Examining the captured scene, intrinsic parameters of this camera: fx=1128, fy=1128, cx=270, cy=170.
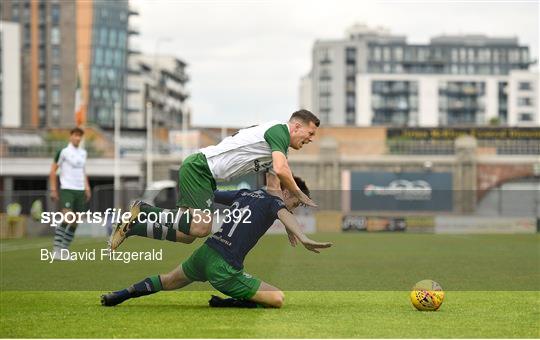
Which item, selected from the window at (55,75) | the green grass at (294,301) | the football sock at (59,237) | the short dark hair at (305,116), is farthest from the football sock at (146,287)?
the window at (55,75)

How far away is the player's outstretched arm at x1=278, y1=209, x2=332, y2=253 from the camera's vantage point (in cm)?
1027

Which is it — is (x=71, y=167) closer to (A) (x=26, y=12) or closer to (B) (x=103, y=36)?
(B) (x=103, y=36)

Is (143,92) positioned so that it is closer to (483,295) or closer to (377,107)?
(377,107)

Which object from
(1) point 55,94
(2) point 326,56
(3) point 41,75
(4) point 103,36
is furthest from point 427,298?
(2) point 326,56

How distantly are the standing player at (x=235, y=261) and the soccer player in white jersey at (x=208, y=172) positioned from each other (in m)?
0.21

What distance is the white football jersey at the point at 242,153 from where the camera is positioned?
10758 mm

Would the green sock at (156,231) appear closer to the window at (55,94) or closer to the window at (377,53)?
the window at (55,94)

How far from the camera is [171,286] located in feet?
37.0

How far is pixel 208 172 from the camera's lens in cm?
1103

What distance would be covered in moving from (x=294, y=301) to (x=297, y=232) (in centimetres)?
203

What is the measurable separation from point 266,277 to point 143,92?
136971 millimetres

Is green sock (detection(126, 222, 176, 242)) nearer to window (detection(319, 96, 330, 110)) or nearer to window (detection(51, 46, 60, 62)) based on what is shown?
window (detection(51, 46, 60, 62))

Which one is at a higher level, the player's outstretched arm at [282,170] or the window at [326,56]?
the window at [326,56]

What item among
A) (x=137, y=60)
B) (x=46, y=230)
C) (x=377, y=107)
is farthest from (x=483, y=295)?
(x=377, y=107)
